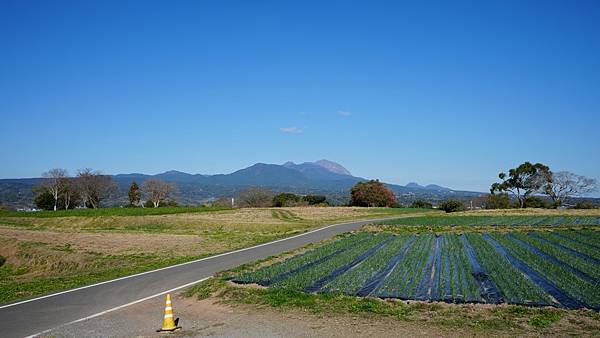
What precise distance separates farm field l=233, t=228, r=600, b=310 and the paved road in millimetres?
2248

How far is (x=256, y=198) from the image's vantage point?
93.8 m

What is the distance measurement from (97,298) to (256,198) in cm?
8084

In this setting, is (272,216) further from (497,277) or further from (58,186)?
(58,186)

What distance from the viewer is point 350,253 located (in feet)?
65.9

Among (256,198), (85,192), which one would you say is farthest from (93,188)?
(256,198)

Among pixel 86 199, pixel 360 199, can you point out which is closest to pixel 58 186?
pixel 86 199

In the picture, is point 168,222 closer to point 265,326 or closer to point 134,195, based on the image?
point 265,326

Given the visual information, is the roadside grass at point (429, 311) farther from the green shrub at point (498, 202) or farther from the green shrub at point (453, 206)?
the green shrub at point (498, 202)

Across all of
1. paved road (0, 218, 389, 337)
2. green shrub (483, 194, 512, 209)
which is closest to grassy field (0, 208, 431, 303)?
paved road (0, 218, 389, 337)

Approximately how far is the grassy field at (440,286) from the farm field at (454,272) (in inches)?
1.1

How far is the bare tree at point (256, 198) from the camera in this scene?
306ft

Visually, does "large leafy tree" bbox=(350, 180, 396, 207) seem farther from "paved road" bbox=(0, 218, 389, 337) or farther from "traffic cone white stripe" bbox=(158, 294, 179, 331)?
"traffic cone white stripe" bbox=(158, 294, 179, 331)

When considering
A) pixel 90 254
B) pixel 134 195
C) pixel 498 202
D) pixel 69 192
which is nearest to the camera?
pixel 90 254

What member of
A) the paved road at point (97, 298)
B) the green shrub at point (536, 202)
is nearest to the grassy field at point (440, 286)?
the paved road at point (97, 298)
